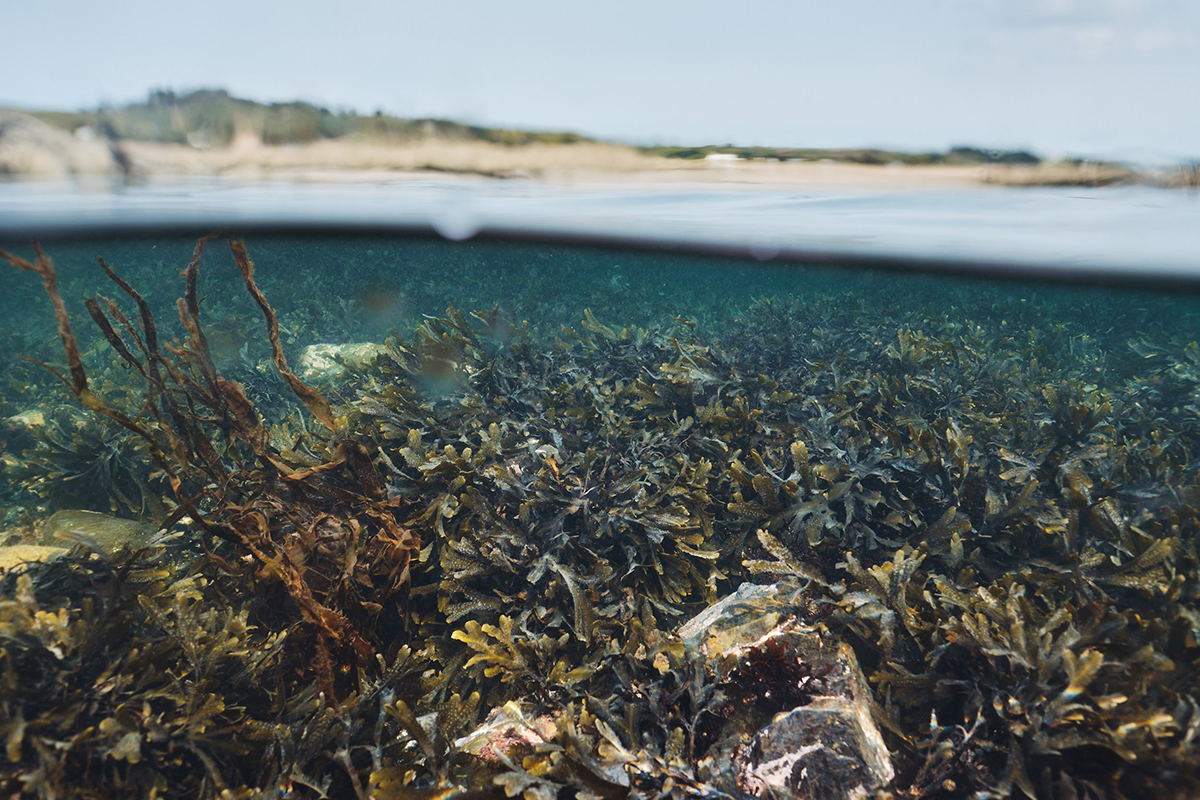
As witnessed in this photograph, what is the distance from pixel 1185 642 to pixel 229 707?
418 centimetres

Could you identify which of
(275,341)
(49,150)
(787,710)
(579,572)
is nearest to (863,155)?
(579,572)

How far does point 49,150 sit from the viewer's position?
4.12 m

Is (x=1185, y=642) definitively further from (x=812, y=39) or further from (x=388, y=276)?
(x=388, y=276)

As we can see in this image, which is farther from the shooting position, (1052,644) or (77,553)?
(77,553)

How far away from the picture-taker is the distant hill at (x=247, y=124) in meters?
3.72

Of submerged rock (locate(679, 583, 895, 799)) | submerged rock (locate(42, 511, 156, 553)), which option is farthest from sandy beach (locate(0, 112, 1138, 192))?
submerged rock (locate(679, 583, 895, 799))

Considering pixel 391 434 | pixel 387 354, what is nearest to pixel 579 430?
pixel 391 434

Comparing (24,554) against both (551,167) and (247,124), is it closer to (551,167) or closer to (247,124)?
(247,124)

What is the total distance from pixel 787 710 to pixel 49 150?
5.96 m

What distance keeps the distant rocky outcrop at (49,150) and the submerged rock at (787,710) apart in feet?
17.2

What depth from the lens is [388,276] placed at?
39.7ft

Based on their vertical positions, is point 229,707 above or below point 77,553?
below

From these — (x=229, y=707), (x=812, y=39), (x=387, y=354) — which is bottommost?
(x=229, y=707)

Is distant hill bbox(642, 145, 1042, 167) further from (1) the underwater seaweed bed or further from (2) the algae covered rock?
(2) the algae covered rock
